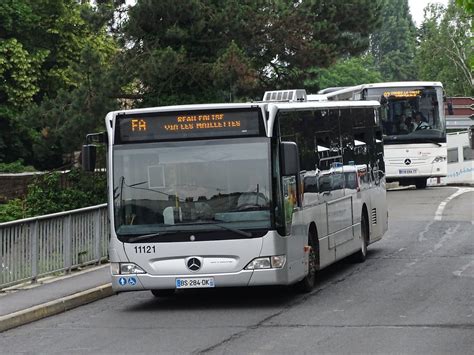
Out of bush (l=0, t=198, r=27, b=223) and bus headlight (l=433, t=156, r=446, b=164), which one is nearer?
bush (l=0, t=198, r=27, b=223)

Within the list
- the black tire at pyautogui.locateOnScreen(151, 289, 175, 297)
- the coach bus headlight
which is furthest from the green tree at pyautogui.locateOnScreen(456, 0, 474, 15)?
the black tire at pyautogui.locateOnScreen(151, 289, 175, 297)

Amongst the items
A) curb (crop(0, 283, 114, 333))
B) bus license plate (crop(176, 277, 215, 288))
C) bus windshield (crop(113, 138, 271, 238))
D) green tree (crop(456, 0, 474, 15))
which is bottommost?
curb (crop(0, 283, 114, 333))

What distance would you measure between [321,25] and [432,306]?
998 inches

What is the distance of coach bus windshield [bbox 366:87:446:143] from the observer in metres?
40.0

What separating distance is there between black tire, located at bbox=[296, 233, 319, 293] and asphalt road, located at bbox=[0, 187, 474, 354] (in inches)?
6.2

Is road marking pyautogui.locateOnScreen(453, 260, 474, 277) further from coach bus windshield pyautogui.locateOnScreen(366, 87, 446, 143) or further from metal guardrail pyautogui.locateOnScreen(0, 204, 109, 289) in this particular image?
coach bus windshield pyautogui.locateOnScreen(366, 87, 446, 143)

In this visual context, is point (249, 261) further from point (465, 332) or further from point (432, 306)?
point (465, 332)

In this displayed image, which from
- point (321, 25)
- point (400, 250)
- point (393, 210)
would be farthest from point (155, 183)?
point (321, 25)

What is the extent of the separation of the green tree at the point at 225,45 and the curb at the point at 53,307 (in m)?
17.5

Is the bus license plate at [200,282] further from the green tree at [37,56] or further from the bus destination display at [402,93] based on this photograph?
the bus destination display at [402,93]

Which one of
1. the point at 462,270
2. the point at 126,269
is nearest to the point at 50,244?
the point at 126,269

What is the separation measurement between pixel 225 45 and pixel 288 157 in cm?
2215

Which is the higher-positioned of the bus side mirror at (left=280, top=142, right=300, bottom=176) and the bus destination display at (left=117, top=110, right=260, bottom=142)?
the bus destination display at (left=117, top=110, right=260, bottom=142)

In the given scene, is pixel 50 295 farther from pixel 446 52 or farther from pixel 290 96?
pixel 446 52
